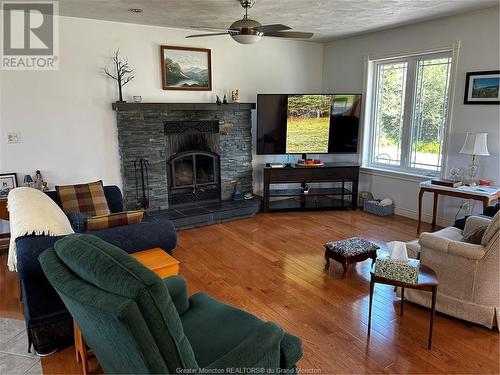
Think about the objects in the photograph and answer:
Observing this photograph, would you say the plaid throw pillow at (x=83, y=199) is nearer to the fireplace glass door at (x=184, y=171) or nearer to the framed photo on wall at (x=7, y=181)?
the framed photo on wall at (x=7, y=181)

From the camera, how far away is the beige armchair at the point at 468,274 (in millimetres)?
2500

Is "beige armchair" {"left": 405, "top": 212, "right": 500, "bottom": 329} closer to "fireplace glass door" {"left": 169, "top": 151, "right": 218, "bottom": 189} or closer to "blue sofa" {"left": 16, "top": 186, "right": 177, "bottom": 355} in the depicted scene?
"blue sofa" {"left": 16, "top": 186, "right": 177, "bottom": 355}

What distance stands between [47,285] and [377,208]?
4461 millimetres

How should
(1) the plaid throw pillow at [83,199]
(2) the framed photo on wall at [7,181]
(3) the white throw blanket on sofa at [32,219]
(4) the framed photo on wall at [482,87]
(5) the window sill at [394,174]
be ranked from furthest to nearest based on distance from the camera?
(5) the window sill at [394,174] < (4) the framed photo on wall at [482,87] < (2) the framed photo on wall at [7,181] < (1) the plaid throw pillow at [83,199] < (3) the white throw blanket on sofa at [32,219]

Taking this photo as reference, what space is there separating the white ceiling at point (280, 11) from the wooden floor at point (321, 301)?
103 inches

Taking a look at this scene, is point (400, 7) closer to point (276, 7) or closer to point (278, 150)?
point (276, 7)

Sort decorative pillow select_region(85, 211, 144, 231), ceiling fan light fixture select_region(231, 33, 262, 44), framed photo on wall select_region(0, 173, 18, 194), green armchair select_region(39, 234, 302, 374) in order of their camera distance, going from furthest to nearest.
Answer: framed photo on wall select_region(0, 173, 18, 194)
ceiling fan light fixture select_region(231, 33, 262, 44)
decorative pillow select_region(85, 211, 144, 231)
green armchair select_region(39, 234, 302, 374)

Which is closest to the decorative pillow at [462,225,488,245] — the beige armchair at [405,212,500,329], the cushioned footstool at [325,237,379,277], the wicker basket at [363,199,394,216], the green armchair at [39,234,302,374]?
the beige armchair at [405,212,500,329]

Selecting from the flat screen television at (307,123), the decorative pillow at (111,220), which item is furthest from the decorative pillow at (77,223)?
the flat screen television at (307,123)

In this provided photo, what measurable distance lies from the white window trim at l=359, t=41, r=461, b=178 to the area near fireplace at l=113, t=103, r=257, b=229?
6.03 ft

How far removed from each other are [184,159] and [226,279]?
2380 mm

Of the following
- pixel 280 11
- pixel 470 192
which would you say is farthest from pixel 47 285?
pixel 470 192

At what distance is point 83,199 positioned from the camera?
3.75 metres

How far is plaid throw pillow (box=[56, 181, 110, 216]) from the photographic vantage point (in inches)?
145
